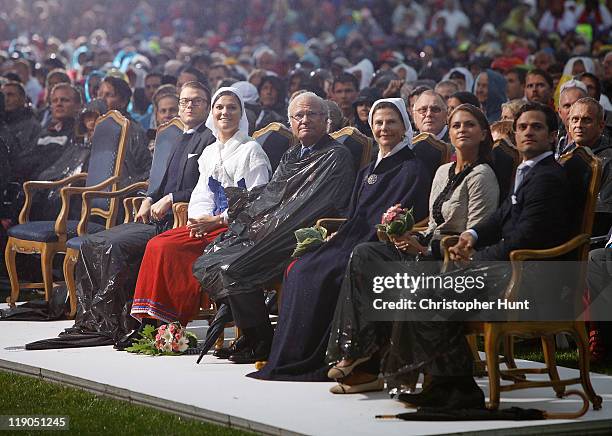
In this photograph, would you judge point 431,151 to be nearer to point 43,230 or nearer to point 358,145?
point 358,145

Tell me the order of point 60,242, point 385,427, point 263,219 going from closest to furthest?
point 385,427, point 263,219, point 60,242

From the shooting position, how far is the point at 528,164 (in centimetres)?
708

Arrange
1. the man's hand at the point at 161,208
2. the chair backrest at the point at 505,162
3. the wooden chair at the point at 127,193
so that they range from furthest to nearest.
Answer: the wooden chair at the point at 127,193, the man's hand at the point at 161,208, the chair backrest at the point at 505,162

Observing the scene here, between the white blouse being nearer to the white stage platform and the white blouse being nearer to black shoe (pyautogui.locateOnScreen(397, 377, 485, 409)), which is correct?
the white stage platform

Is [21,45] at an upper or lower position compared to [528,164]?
upper

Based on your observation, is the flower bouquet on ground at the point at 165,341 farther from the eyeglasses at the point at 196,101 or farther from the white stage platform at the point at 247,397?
the eyeglasses at the point at 196,101

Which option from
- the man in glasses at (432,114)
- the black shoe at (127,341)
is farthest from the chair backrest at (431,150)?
the black shoe at (127,341)

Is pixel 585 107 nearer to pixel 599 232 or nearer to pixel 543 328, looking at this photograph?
pixel 599 232

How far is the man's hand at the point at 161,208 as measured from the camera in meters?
9.62

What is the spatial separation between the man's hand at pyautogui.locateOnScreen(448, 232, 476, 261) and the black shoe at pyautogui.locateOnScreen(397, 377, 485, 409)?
24.9 inches

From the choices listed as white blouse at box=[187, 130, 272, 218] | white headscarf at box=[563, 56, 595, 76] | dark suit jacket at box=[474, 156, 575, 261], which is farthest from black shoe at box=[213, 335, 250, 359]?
white headscarf at box=[563, 56, 595, 76]

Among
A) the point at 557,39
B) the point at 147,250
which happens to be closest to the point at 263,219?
the point at 147,250

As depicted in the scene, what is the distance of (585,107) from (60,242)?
4.00 metres

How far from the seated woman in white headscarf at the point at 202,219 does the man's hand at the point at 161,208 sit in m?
0.28
